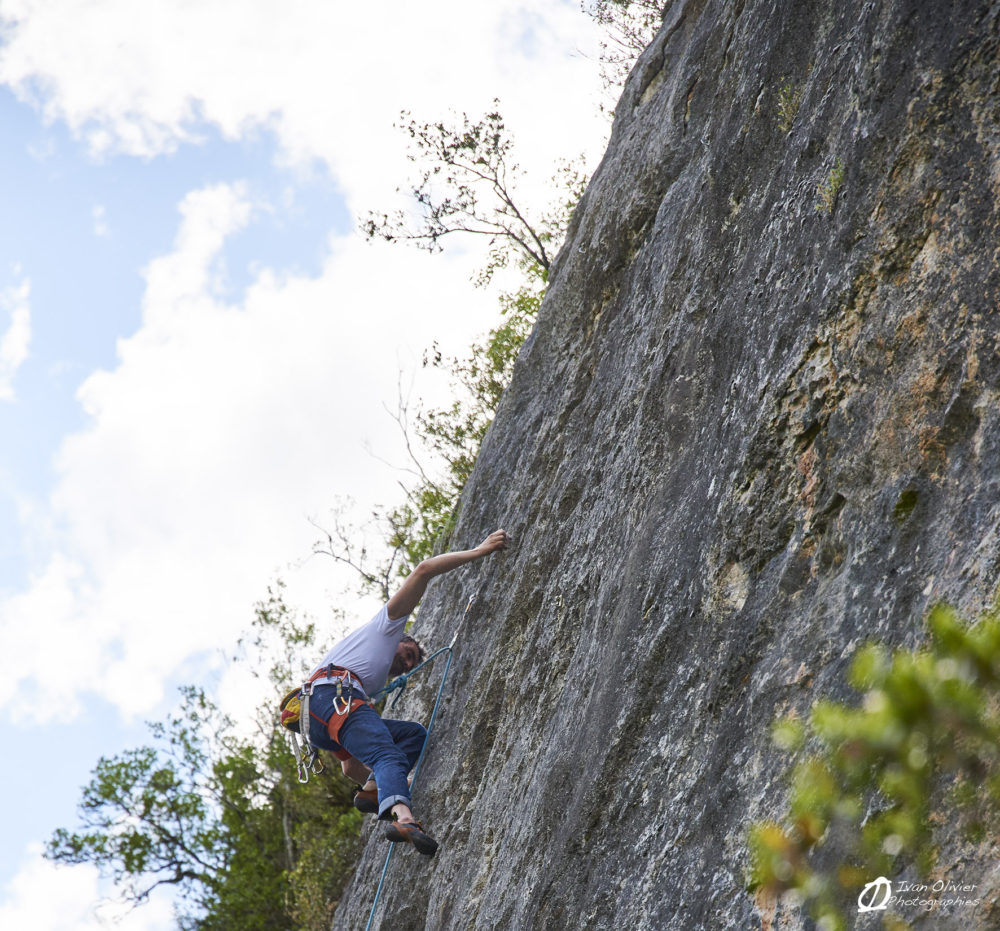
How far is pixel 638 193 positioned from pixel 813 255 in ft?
12.8

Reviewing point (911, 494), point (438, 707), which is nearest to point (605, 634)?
point (911, 494)

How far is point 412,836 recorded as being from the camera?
21.6 feet

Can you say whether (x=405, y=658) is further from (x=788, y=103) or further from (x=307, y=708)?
(x=788, y=103)

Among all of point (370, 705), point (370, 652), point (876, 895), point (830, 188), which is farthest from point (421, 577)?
point (876, 895)

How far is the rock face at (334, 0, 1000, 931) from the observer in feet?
11.7

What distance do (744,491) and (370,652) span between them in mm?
4166

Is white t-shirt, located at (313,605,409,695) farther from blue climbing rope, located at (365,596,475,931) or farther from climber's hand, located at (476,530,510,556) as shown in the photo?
climber's hand, located at (476,530,510,556)

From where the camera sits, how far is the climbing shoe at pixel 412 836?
6.55 meters

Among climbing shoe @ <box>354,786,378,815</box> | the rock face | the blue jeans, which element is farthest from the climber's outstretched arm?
climbing shoe @ <box>354,786,378,815</box>

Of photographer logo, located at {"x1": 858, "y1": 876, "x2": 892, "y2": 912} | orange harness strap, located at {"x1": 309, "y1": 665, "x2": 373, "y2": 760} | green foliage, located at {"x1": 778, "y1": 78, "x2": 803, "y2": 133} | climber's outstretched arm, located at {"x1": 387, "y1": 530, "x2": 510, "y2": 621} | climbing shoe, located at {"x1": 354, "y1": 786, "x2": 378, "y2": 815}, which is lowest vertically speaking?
photographer logo, located at {"x1": 858, "y1": 876, "x2": 892, "y2": 912}

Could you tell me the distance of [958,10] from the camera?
13.1 feet

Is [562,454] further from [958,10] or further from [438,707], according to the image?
[958,10]

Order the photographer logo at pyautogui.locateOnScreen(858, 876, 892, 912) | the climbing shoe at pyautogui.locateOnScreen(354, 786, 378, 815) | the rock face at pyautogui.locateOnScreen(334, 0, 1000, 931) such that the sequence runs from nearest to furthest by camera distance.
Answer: the photographer logo at pyautogui.locateOnScreen(858, 876, 892, 912) < the rock face at pyautogui.locateOnScreen(334, 0, 1000, 931) < the climbing shoe at pyautogui.locateOnScreen(354, 786, 378, 815)

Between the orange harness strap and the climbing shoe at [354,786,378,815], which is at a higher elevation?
the orange harness strap
